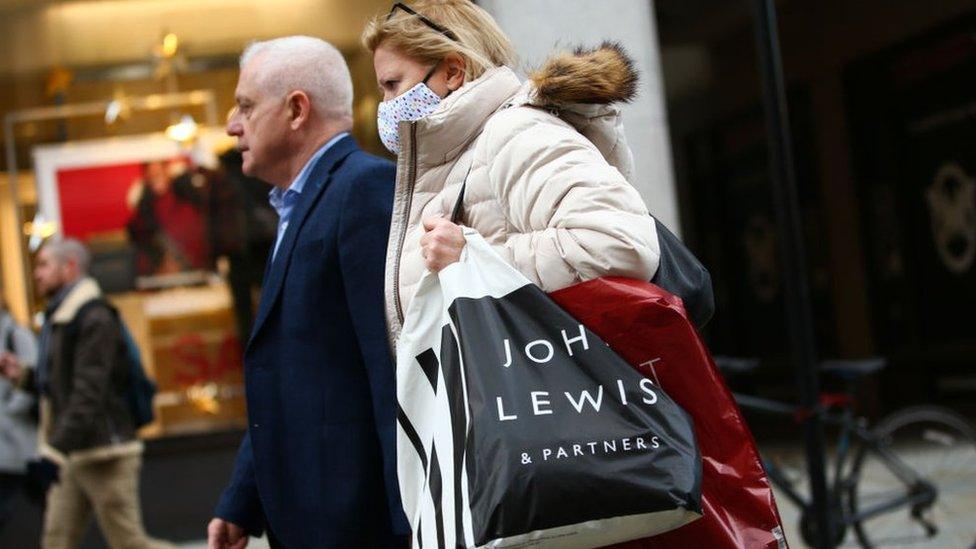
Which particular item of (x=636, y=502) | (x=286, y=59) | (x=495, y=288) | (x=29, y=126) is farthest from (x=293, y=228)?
(x=29, y=126)

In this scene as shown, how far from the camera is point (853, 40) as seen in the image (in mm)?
14531

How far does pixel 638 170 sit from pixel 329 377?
322 centimetres

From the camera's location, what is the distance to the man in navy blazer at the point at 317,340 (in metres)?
3.16

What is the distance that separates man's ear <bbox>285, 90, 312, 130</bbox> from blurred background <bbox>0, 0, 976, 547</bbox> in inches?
55.0

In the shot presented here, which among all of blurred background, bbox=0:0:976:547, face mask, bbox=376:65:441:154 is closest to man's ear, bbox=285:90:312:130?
face mask, bbox=376:65:441:154

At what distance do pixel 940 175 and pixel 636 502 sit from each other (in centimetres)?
1200

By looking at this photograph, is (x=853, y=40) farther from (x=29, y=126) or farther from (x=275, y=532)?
(x=275, y=532)

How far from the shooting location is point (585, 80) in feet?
8.60

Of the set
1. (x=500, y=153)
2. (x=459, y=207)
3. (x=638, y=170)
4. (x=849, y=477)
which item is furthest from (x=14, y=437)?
(x=500, y=153)

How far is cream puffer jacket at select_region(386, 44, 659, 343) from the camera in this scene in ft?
8.18

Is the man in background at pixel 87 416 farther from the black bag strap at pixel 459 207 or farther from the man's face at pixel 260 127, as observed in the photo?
the black bag strap at pixel 459 207

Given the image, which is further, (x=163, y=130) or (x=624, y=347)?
(x=163, y=130)

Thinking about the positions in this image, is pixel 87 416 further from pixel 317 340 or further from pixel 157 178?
pixel 317 340

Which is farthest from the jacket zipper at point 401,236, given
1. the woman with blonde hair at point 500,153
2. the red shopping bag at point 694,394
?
the red shopping bag at point 694,394
